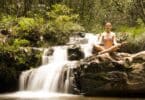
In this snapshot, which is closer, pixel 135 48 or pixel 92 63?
pixel 92 63

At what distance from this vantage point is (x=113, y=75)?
1568cm

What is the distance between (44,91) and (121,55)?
11.0ft

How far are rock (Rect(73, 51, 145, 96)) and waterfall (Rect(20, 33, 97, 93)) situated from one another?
1.33 m

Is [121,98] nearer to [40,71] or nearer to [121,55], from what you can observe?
[121,55]

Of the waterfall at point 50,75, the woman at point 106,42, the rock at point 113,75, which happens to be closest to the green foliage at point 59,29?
the waterfall at point 50,75

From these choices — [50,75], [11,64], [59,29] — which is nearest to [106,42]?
[50,75]

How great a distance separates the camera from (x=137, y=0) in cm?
2612

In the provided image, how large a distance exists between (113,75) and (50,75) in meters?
3.29

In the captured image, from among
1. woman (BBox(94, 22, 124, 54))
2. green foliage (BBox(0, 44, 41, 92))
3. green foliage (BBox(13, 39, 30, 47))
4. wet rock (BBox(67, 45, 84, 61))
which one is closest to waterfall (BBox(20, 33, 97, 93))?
wet rock (BBox(67, 45, 84, 61))

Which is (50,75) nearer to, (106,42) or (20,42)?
(20,42)

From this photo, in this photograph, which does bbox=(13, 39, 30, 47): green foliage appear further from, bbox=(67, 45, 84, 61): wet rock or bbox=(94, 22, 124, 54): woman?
bbox=(94, 22, 124, 54): woman

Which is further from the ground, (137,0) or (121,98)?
(137,0)

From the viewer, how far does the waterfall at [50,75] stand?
17.4 meters

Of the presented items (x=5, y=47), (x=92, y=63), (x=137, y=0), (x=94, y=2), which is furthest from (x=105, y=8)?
(x=92, y=63)
